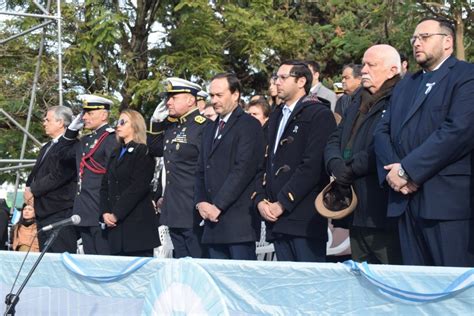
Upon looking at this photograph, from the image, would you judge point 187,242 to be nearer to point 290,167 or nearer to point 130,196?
point 130,196

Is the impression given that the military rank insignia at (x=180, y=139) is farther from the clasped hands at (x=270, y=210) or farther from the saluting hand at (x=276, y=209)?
the saluting hand at (x=276, y=209)

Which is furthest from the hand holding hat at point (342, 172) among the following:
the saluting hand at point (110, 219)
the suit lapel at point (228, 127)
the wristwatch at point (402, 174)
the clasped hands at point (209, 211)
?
the saluting hand at point (110, 219)

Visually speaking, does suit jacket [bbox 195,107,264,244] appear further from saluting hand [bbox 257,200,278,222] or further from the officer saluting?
the officer saluting

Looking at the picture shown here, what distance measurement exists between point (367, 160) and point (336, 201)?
0.35m

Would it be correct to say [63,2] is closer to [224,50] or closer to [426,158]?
[224,50]

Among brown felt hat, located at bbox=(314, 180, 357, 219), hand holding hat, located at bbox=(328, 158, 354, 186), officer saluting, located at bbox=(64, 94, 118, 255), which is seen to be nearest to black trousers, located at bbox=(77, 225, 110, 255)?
officer saluting, located at bbox=(64, 94, 118, 255)

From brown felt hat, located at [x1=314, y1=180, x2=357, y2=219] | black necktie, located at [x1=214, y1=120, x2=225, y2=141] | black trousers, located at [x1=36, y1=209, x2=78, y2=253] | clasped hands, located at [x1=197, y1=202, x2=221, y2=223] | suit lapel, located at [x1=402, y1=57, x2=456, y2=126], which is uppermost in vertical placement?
suit lapel, located at [x1=402, y1=57, x2=456, y2=126]

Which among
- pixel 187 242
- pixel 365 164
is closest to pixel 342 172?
pixel 365 164

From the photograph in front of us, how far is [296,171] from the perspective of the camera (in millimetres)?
5727

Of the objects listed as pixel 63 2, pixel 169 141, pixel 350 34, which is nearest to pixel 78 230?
pixel 169 141

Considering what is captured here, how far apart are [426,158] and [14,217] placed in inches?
357

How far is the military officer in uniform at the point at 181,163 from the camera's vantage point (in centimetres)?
677

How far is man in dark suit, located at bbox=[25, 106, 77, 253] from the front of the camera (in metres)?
7.95

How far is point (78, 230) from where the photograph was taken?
769 cm
